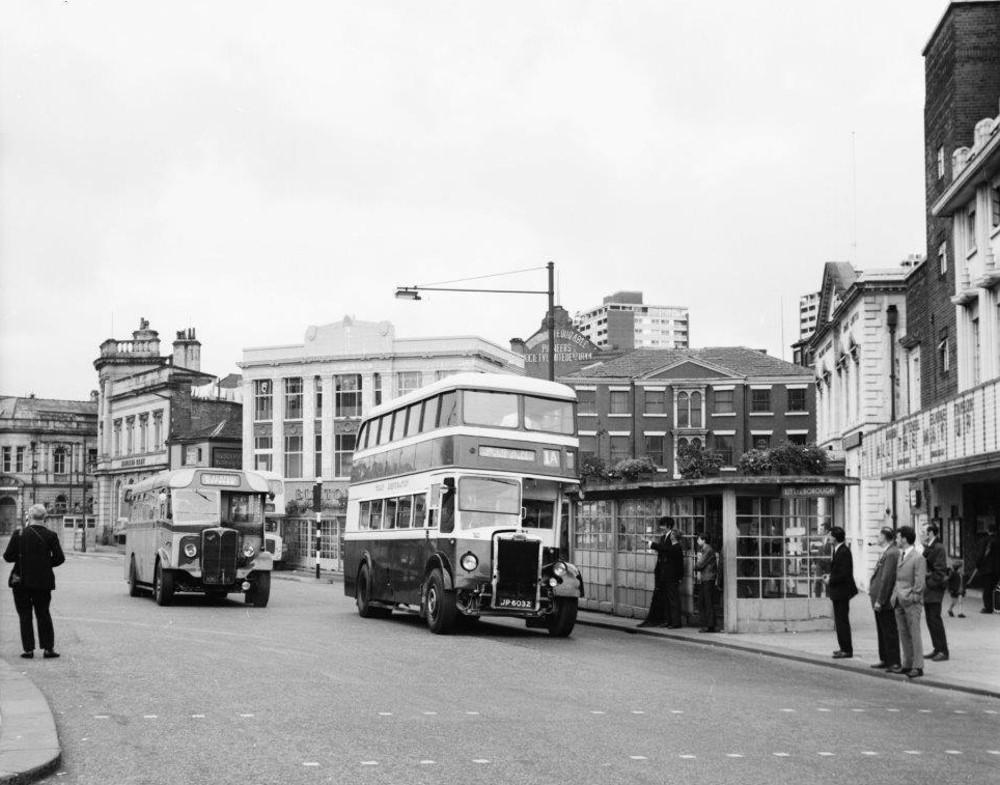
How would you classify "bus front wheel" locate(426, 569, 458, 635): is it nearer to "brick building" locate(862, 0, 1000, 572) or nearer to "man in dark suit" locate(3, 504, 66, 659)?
"man in dark suit" locate(3, 504, 66, 659)

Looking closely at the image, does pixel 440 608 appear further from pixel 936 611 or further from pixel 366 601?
pixel 936 611

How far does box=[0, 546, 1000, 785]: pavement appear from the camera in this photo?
9289 millimetres

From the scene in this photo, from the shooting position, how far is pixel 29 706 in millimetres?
11469

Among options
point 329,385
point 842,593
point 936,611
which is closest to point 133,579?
point 842,593

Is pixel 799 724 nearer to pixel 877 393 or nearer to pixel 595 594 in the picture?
pixel 595 594

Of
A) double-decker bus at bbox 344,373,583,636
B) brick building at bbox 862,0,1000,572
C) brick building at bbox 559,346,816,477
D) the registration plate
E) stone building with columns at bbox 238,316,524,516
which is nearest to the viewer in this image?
the registration plate

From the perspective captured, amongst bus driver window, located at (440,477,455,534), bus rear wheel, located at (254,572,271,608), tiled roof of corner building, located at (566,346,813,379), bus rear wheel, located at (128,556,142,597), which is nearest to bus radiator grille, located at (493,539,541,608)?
bus driver window, located at (440,477,455,534)

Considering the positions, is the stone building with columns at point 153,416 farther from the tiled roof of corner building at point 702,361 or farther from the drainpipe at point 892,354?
the drainpipe at point 892,354

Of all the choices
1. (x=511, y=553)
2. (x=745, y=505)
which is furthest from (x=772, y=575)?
(x=511, y=553)

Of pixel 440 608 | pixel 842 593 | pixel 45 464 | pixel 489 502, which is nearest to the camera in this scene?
pixel 842 593

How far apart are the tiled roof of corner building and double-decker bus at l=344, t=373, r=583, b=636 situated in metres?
57.1

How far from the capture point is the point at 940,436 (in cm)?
3020

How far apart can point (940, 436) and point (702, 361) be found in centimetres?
5169

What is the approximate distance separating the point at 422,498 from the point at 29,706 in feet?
38.9
